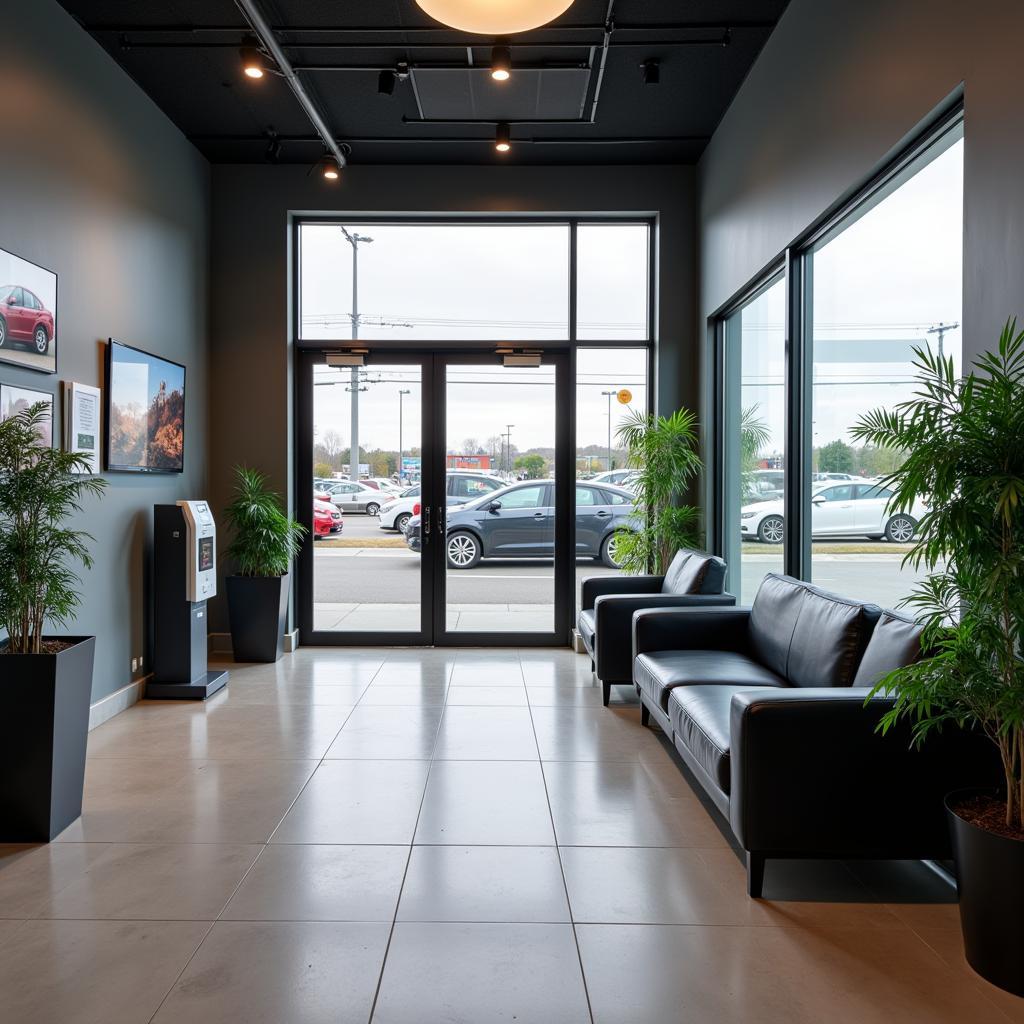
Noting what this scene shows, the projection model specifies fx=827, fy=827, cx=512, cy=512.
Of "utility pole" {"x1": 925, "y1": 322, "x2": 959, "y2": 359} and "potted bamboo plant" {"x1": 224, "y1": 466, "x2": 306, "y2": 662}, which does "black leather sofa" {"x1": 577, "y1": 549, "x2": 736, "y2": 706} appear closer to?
"utility pole" {"x1": 925, "y1": 322, "x2": 959, "y2": 359}

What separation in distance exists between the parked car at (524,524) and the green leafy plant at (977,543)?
480cm

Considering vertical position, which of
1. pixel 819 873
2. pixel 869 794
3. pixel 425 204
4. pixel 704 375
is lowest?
pixel 819 873

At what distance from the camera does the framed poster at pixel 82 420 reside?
457 cm

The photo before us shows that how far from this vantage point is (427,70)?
5.20 meters

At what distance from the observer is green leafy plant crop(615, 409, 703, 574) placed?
6.35 m

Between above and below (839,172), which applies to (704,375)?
below

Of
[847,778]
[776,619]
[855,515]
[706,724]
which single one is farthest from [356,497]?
[847,778]

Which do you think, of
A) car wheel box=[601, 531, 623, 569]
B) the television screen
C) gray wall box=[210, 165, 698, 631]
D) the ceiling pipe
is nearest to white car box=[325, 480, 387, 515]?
gray wall box=[210, 165, 698, 631]

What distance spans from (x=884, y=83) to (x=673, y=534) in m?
3.54

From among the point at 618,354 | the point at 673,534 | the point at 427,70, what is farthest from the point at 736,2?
the point at 673,534

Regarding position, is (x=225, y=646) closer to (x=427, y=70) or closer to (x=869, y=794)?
(x=427, y=70)

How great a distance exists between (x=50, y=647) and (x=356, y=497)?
3.92 meters

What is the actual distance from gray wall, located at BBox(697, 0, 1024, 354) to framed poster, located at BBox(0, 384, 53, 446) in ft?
12.8

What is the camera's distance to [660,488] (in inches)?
250
